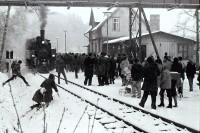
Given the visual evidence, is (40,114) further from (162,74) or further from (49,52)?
(49,52)

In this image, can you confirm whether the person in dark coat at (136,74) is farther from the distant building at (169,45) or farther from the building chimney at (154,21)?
the building chimney at (154,21)

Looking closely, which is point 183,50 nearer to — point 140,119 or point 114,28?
point 114,28

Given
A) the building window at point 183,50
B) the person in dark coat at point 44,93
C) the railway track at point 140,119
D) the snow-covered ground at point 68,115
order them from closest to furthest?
1. the railway track at point 140,119
2. the snow-covered ground at point 68,115
3. the person in dark coat at point 44,93
4. the building window at point 183,50

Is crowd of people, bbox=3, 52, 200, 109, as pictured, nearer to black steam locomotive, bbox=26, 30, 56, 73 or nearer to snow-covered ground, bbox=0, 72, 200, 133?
snow-covered ground, bbox=0, 72, 200, 133

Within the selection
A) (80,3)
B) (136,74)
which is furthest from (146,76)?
(80,3)

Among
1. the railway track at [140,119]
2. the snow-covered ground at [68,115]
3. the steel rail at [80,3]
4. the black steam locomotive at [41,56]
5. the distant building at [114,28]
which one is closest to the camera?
the railway track at [140,119]

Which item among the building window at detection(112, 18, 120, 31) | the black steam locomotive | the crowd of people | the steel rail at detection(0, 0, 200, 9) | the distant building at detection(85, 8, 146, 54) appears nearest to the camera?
the crowd of people

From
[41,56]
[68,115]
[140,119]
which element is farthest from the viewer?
[41,56]

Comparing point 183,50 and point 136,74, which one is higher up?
point 183,50

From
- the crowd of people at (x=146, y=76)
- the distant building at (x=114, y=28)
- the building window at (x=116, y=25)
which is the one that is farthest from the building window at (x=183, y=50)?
the crowd of people at (x=146, y=76)

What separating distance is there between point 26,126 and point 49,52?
27587 millimetres

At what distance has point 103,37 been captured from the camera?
56.2 metres

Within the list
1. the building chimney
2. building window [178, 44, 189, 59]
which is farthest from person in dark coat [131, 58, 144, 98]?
the building chimney

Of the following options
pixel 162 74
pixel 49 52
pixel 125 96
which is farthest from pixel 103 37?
pixel 162 74
